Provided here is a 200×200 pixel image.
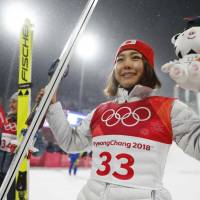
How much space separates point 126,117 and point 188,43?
482 mm

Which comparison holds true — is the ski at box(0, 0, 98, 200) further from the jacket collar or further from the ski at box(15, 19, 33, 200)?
the ski at box(15, 19, 33, 200)

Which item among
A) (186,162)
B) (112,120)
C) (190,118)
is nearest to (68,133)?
(112,120)

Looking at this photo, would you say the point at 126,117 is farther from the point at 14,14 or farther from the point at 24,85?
the point at 14,14

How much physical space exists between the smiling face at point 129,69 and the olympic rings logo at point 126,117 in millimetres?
172

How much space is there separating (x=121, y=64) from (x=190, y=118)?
1.73 feet

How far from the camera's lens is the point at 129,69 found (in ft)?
5.98

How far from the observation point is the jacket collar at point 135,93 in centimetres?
174

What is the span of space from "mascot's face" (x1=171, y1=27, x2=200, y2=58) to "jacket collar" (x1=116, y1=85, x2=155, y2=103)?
26 cm

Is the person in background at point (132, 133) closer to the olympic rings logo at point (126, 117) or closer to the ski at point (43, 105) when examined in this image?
the olympic rings logo at point (126, 117)

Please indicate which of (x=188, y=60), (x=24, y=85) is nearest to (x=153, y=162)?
(x=188, y=60)

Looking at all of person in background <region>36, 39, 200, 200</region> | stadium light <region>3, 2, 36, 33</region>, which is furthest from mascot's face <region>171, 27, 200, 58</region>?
stadium light <region>3, 2, 36, 33</region>

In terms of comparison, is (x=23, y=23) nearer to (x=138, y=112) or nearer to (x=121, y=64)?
(x=121, y=64)

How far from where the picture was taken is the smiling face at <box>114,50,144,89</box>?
1.82 meters

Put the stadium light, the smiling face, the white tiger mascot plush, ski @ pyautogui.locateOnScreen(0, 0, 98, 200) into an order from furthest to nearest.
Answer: the stadium light → the smiling face → ski @ pyautogui.locateOnScreen(0, 0, 98, 200) → the white tiger mascot plush
